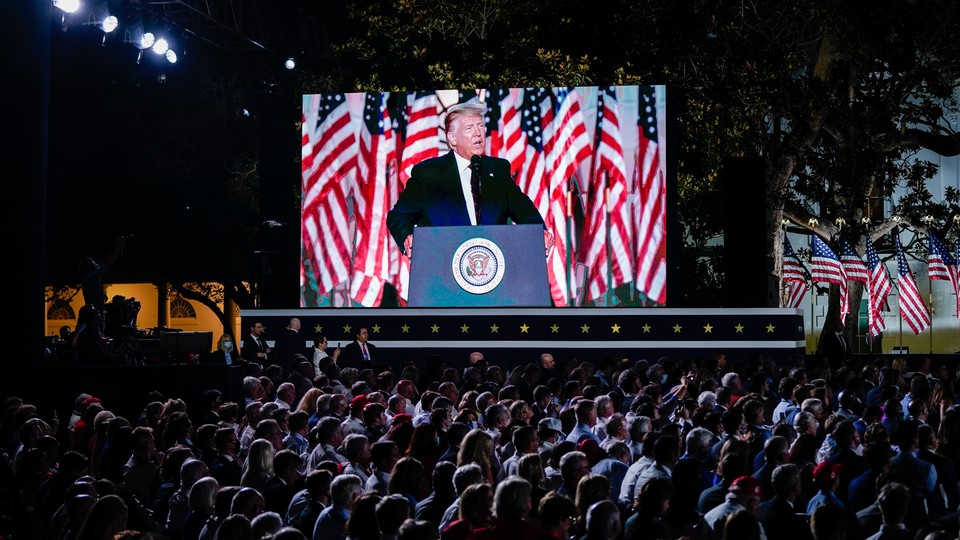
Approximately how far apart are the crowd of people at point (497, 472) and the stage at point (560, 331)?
10.6 metres

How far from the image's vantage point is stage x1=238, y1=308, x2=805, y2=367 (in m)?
25.5

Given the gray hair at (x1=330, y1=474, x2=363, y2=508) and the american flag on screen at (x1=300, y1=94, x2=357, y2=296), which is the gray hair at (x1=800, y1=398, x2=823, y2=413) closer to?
the gray hair at (x1=330, y1=474, x2=363, y2=508)

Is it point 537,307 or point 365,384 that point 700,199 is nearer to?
point 537,307

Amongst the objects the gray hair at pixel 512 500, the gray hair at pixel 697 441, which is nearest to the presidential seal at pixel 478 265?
the gray hair at pixel 697 441

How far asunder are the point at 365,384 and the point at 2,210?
7442 mm

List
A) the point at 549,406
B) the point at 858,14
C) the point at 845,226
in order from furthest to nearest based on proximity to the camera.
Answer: the point at 845,226, the point at 858,14, the point at 549,406

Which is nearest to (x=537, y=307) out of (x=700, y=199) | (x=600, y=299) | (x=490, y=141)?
(x=600, y=299)

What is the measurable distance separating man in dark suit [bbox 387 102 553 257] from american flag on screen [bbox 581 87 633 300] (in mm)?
911

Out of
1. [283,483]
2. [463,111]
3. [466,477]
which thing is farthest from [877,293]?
[466,477]

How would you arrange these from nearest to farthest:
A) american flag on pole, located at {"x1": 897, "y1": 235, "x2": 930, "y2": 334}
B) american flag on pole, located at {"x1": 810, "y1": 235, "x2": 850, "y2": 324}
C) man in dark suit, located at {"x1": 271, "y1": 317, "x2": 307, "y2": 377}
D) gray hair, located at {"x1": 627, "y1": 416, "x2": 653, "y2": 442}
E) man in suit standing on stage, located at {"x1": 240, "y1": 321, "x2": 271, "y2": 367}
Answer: gray hair, located at {"x1": 627, "y1": 416, "x2": 653, "y2": 442}
man in suit standing on stage, located at {"x1": 240, "y1": 321, "x2": 271, "y2": 367}
man in dark suit, located at {"x1": 271, "y1": 317, "x2": 307, "y2": 377}
american flag on pole, located at {"x1": 897, "y1": 235, "x2": 930, "y2": 334}
american flag on pole, located at {"x1": 810, "y1": 235, "x2": 850, "y2": 324}

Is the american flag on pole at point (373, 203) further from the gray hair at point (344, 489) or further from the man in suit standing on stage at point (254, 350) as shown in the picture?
the gray hair at point (344, 489)

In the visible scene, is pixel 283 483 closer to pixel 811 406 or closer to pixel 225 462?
pixel 225 462

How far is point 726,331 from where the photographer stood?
25.5 m

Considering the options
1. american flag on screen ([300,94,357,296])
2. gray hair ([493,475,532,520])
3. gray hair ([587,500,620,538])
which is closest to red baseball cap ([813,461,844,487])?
gray hair ([587,500,620,538])
